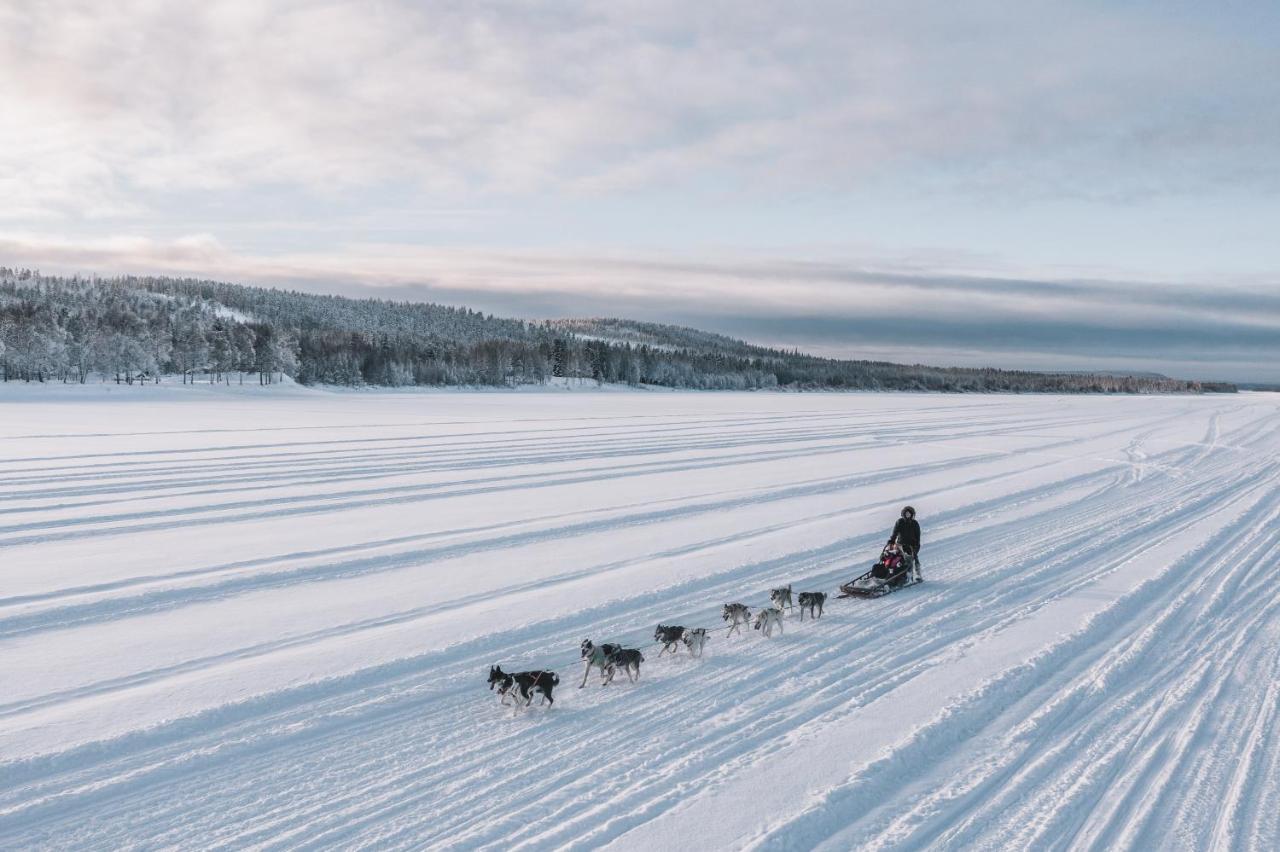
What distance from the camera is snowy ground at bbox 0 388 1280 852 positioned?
5195 mm

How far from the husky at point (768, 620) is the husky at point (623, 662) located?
5.74 ft

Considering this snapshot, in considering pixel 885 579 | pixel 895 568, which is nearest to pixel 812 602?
pixel 885 579

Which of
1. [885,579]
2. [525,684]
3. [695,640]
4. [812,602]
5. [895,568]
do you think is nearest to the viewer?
[525,684]

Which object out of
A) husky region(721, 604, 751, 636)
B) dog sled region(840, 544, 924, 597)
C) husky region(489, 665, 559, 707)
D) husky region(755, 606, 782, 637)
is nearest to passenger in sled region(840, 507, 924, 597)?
dog sled region(840, 544, 924, 597)

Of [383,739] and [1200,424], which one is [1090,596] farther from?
[1200,424]

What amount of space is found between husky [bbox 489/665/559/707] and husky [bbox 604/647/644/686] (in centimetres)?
63

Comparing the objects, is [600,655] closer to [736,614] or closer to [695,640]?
[695,640]

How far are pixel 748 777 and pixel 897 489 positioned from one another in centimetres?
1543

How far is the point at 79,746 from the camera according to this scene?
598 cm

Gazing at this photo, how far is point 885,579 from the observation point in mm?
10289

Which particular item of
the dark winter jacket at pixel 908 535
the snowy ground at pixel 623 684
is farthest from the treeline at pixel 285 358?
the dark winter jacket at pixel 908 535

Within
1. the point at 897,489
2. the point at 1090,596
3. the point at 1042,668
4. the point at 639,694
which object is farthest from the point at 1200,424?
the point at 639,694

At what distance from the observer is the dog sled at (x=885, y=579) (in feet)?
32.9

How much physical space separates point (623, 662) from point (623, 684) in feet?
0.85
